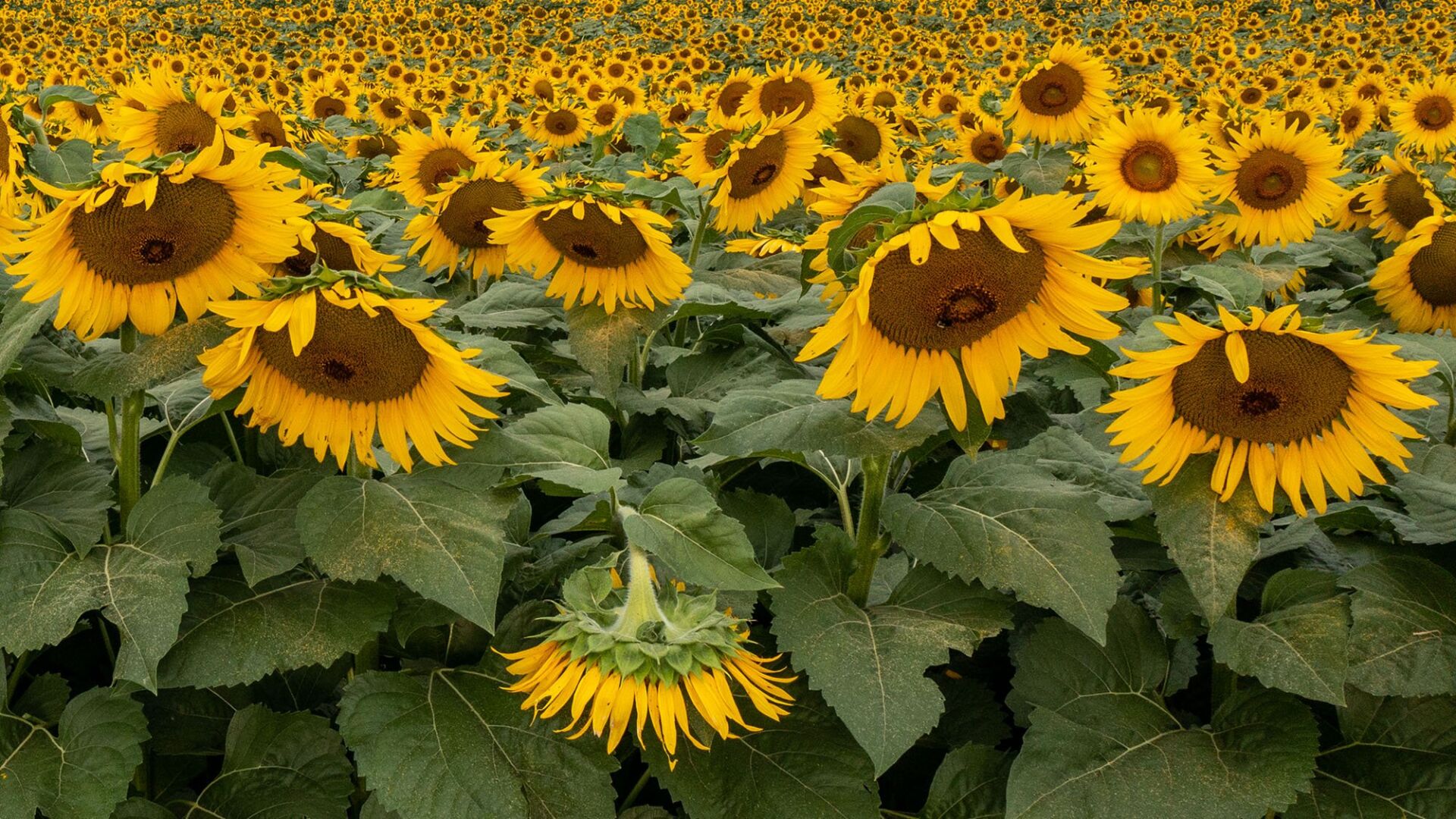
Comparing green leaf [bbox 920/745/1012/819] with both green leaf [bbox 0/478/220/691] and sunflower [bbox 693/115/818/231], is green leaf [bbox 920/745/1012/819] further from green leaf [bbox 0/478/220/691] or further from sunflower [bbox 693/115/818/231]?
sunflower [bbox 693/115/818/231]

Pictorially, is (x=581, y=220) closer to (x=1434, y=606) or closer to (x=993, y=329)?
(x=993, y=329)

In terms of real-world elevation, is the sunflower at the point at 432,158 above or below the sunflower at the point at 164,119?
above

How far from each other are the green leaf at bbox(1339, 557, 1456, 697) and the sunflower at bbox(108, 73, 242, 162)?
11.1 ft

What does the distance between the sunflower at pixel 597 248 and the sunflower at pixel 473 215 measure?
371 mm

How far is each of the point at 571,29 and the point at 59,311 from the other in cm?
1793

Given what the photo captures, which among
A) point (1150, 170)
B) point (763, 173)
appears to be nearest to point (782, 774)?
point (763, 173)

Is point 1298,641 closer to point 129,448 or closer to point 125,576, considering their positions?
point 125,576

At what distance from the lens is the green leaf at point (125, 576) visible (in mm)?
1618

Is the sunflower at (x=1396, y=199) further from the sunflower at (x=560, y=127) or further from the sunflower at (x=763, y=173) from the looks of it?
the sunflower at (x=560, y=127)

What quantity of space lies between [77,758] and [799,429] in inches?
48.2

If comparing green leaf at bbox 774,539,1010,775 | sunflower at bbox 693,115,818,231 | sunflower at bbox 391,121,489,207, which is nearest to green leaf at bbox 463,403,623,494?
green leaf at bbox 774,539,1010,775

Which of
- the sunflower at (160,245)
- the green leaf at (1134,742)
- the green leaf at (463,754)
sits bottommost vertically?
the green leaf at (463,754)

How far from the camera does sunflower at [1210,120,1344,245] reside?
4.06 metres

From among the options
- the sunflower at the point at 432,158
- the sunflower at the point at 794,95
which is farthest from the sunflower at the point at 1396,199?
the sunflower at the point at 432,158
